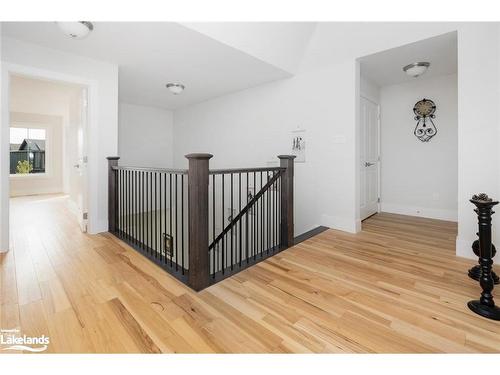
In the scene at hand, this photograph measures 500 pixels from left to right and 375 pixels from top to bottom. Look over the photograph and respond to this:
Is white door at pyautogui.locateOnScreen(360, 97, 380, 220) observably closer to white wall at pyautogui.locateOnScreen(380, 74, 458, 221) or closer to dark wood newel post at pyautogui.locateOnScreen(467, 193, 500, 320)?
white wall at pyautogui.locateOnScreen(380, 74, 458, 221)

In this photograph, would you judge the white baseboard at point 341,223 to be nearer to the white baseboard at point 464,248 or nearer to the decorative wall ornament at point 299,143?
the decorative wall ornament at point 299,143

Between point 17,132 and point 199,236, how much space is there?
7.77 metres

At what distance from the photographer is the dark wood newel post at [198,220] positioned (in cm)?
190

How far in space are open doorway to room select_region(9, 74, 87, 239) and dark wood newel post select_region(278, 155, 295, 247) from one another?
3.87 meters

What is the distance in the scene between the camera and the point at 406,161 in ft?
14.5

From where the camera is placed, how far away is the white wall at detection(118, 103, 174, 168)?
219 inches

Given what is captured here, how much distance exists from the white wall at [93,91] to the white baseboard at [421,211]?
15.2ft

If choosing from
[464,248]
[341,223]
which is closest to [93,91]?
[341,223]

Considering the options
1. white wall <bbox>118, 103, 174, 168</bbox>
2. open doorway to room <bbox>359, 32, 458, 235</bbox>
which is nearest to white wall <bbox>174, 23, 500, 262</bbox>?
open doorway to room <bbox>359, 32, 458, 235</bbox>

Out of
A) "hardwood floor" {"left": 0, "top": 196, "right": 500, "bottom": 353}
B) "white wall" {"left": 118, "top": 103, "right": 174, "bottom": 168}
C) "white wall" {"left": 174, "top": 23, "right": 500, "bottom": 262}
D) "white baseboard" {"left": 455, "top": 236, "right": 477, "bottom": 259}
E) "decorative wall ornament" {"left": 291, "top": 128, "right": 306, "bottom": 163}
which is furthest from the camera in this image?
"white wall" {"left": 118, "top": 103, "right": 174, "bottom": 168}

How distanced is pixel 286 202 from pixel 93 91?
2790 mm

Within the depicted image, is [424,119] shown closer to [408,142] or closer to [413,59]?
[408,142]
